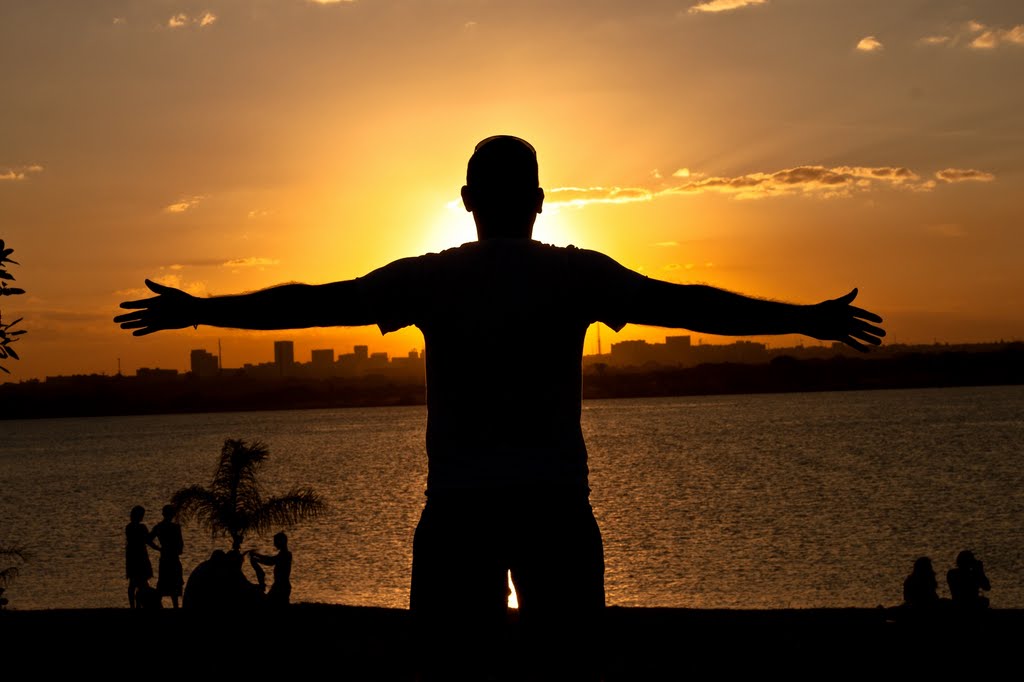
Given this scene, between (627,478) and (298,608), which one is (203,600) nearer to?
(298,608)

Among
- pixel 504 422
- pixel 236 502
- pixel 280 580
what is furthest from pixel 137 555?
pixel 504 422

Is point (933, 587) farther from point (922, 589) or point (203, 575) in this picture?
point (203, 575)

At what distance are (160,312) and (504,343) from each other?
3.67 ft

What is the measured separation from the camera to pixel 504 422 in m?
3.15

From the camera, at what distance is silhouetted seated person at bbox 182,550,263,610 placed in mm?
15234

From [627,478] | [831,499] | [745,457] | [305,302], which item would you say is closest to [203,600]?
[305,302]

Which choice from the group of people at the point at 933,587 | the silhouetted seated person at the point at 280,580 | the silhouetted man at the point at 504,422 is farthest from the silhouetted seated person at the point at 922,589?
the silhouetted man at the point at 504,422

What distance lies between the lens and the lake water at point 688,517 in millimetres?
44375

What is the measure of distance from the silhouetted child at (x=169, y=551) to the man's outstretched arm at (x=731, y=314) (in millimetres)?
19173

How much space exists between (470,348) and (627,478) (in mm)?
105404

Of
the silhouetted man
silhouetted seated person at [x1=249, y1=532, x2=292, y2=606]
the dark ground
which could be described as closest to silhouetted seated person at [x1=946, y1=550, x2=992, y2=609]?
the dark ground

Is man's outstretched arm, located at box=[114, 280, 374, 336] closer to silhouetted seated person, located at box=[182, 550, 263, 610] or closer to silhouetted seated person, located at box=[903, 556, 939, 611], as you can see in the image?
silhouetted seated person, located at box=[182, 550, 263, 610]

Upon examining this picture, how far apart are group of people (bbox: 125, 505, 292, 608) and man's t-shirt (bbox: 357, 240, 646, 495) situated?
41.9ft

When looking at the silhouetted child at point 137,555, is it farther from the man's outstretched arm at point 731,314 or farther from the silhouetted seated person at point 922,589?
the man's outstretched arm at point 731,314
